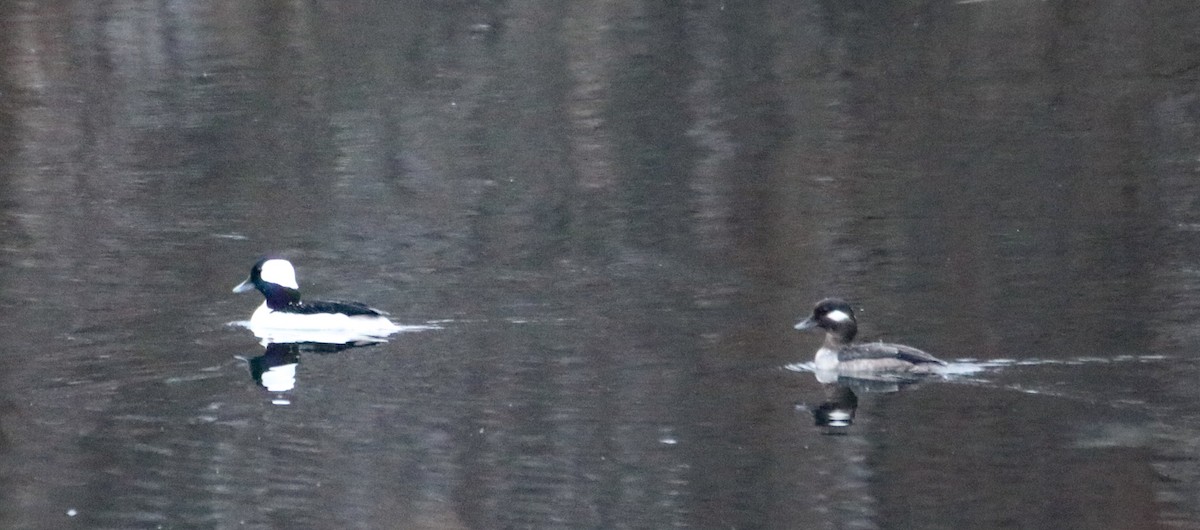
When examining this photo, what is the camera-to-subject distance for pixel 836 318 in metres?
12.3

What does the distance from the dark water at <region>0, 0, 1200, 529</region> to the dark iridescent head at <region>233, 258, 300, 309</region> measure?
474 mm

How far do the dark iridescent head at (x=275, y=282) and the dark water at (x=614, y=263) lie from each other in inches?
18.6

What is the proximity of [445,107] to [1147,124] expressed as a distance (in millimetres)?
8652

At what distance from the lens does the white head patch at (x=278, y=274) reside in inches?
556

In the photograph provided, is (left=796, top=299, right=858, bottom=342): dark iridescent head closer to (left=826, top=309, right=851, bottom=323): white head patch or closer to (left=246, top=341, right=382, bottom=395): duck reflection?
(left=826, top=309, right=851, bottom=323): white head patch


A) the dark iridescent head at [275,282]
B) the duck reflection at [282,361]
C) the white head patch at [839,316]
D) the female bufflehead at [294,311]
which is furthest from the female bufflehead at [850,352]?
the dark iridescent head at [275,282]

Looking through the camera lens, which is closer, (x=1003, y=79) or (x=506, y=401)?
(x=506, y=401)

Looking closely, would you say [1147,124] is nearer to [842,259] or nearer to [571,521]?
[842,259]

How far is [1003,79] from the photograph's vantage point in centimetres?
2431

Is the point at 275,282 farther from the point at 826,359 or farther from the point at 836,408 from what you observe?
the point at 836,408

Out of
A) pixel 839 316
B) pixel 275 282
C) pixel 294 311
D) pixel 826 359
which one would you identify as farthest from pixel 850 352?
pixel 275 282

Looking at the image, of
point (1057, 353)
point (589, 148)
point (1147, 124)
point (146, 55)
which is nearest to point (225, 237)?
point (589, 148)

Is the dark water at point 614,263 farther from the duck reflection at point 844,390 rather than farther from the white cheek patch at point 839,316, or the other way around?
the white cheek patch at point 839,316

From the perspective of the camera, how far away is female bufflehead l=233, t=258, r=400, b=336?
12992 mm
